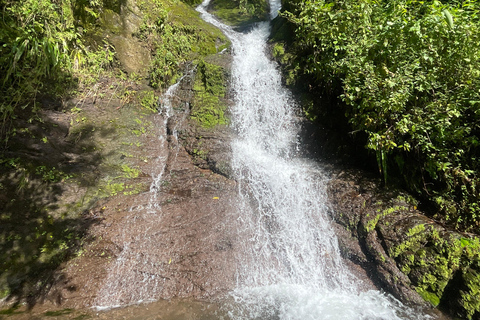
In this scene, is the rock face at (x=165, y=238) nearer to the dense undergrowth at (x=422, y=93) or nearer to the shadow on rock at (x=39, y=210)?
the shadow on rock at (x=39, y=210)

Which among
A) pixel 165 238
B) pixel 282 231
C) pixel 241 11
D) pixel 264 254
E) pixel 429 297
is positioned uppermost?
pixel 241 11

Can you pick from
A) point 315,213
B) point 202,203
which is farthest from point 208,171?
point 315,213

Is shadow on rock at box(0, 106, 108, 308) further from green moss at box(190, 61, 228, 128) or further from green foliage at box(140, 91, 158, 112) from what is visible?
green moss at box(190, 61, 228, 128)

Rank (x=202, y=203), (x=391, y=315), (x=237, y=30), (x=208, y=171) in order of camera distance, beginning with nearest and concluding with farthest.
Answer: (x=391, y=315) → (x=202, y=203) → (x=208, y=171) → (x=237, y=30)

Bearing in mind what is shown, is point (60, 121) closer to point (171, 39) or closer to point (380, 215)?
point (171, 39)

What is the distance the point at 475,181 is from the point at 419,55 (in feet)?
7.99

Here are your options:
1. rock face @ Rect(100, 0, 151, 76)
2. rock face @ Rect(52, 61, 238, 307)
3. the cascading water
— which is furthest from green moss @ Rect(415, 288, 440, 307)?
rock face @ Rect(100, 0, 151, 76)

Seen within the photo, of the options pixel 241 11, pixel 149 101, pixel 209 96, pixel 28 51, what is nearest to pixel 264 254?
pixel 209 96

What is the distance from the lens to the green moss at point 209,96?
736 cm

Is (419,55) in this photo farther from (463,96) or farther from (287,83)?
(287,83)

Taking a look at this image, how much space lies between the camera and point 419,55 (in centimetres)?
457

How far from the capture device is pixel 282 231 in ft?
18.3

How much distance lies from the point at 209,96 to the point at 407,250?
6.38 metres

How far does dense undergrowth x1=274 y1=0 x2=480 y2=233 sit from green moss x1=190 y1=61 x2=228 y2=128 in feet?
11.7
